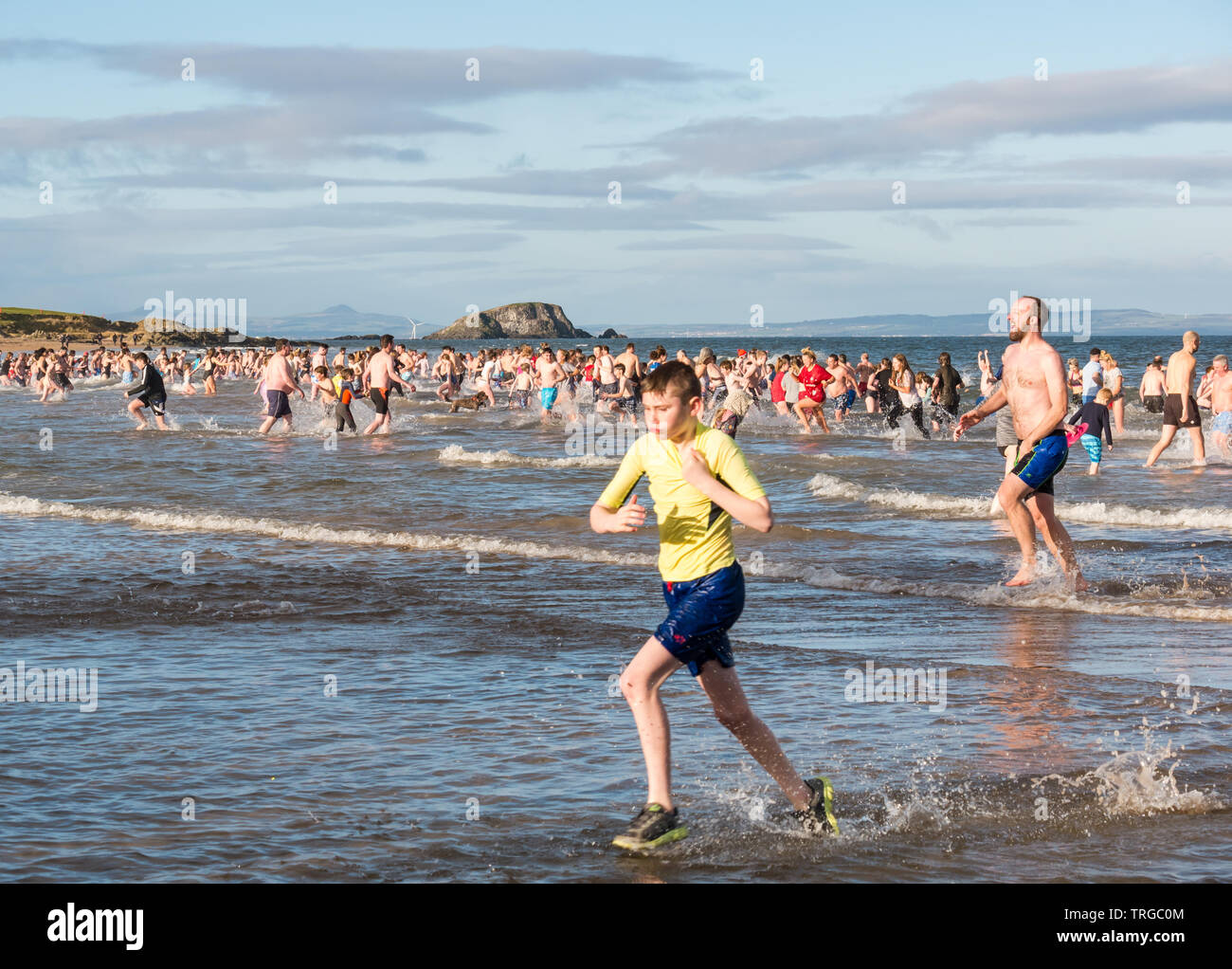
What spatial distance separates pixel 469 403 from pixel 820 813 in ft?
99.0

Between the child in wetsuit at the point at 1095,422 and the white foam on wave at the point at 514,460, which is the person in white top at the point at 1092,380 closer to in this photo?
the child in wetsuit at the point at 1095,422

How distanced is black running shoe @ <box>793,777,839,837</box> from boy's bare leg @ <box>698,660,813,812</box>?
2cm

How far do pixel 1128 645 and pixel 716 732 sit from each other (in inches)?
122

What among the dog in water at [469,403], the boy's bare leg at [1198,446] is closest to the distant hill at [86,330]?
the dog in water at [469,403]

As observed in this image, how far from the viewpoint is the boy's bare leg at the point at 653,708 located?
4.50 meters

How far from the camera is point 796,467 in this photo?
19.1 metres

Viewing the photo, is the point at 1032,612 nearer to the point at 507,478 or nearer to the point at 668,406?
the point at 668,406

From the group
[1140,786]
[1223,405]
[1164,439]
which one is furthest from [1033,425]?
[1164,439]

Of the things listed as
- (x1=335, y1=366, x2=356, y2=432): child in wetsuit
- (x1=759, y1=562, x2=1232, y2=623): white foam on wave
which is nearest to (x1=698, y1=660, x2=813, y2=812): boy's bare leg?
(x1=759, y1=562, x2=1232, y2=623): white foam on wave

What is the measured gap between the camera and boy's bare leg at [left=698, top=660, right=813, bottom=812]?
4.53 metres

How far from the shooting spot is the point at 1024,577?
9641 millimetres

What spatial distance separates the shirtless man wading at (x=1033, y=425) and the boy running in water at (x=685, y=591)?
505 cm

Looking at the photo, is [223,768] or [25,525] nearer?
[223,768]
